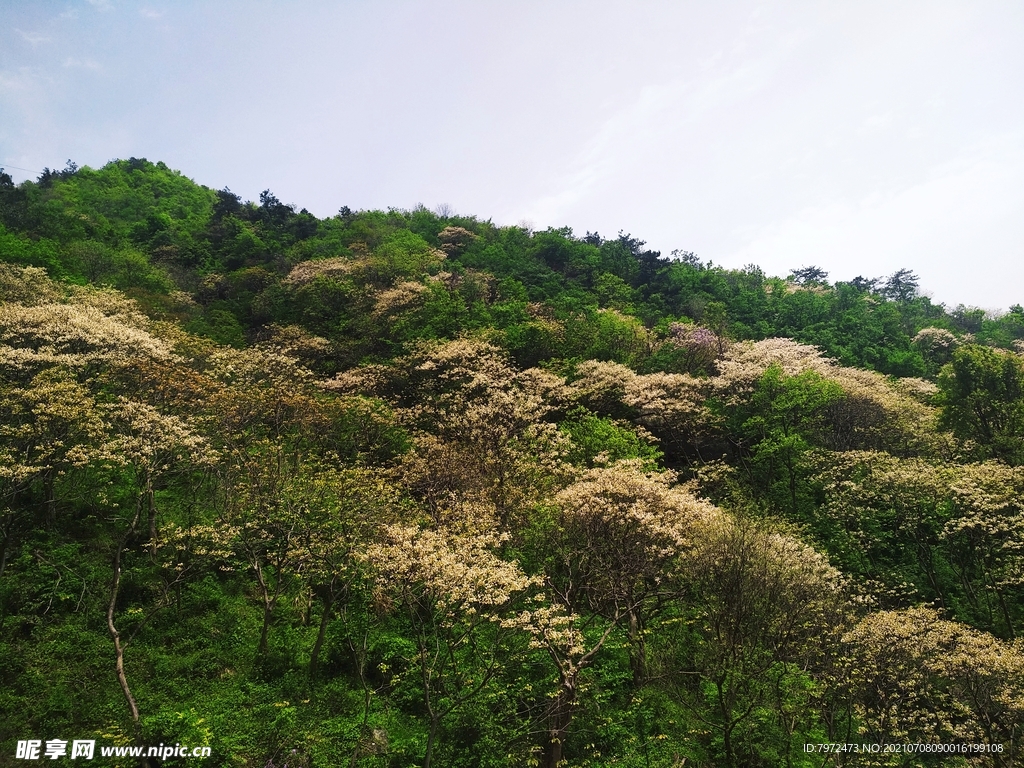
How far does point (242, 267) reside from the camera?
162 feet

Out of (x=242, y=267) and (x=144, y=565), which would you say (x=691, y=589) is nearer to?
(x=144, y=565)

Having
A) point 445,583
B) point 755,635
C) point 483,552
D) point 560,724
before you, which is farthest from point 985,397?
point 445,583

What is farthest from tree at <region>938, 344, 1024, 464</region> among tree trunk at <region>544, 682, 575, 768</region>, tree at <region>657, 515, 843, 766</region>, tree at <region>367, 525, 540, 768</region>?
tree at <region>367, 525, 540, 768</region>

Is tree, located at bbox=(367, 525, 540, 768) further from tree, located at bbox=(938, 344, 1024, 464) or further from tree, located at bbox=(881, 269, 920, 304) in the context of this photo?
tree, located at bbox=(881, 269, 920, 304)

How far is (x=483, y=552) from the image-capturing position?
39.8ft

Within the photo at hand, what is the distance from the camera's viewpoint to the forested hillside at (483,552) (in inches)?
485

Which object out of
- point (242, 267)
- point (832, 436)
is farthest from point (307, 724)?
point (242, 267)

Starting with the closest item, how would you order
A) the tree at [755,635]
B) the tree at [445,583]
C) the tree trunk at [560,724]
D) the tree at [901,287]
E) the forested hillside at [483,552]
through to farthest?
the tree at [445,583] → the tree trunk at [560,724] → the forested hillside at [483,552] → the tree at [755,635] → the tree at [901,287]

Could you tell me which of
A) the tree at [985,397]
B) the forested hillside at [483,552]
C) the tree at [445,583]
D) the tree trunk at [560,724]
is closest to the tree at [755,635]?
the forested hillside at [483,552]

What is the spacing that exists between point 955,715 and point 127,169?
107168mm

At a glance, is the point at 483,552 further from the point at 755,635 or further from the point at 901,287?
the point at 901,287

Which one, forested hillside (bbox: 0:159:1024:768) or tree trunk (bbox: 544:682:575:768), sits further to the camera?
forested hillside (bbox: 0:159:1024:768)

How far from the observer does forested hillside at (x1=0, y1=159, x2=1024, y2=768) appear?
40.4ft

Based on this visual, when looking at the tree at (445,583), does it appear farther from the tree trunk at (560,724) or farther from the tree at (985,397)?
the tree at (985,397)
